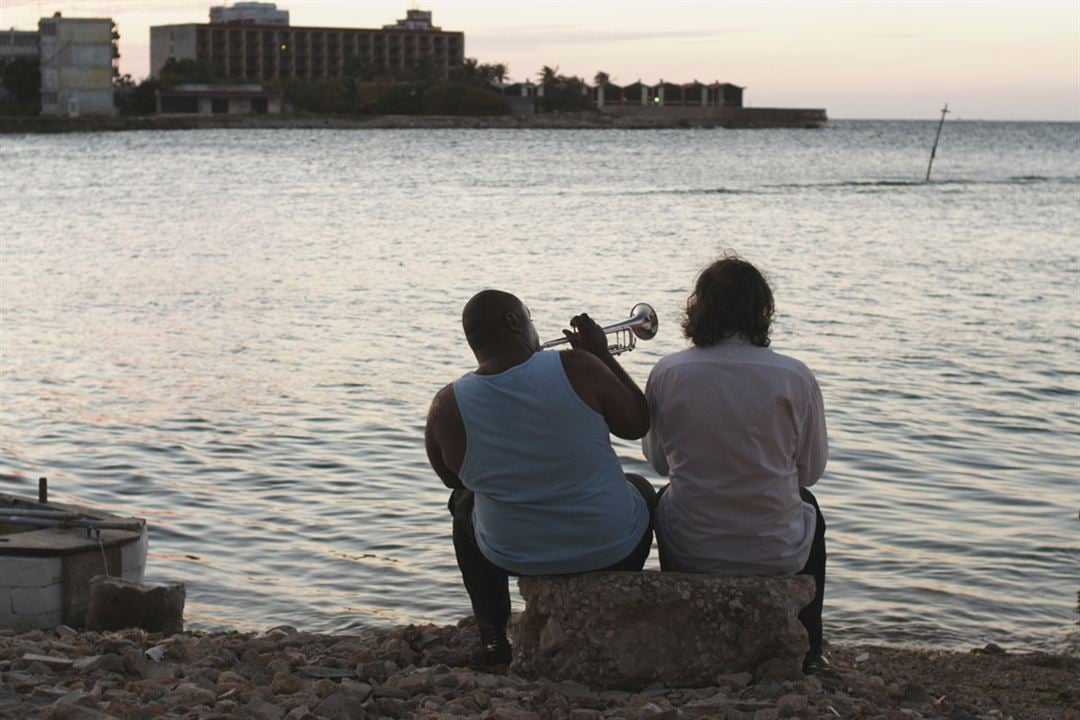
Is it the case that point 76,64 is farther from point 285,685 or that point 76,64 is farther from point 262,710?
point 262,710

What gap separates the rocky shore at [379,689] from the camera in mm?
4355

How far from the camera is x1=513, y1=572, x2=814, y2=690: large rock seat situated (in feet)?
15.4

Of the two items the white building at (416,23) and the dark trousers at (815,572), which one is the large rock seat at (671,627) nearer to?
the dark trousers at (815,572)

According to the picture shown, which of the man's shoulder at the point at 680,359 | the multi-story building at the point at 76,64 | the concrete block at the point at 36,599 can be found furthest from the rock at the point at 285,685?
the multi-story building at the point at 76,64

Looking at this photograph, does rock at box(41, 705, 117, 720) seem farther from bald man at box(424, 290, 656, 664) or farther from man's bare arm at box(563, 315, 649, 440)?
man's bare arm at box(563, 315, 649, 440)

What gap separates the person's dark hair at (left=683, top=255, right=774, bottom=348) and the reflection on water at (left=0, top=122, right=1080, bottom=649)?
3067mm

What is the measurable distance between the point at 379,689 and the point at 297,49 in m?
182

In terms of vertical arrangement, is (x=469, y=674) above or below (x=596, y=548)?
below

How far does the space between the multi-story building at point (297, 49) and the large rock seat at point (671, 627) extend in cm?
16421

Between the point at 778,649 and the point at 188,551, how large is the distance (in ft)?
16.0

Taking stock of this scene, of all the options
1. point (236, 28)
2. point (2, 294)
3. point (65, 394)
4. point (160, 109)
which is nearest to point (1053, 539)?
point (65, 394)

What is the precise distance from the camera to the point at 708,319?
4730mm

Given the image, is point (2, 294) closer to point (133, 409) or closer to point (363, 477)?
point (133, 409)

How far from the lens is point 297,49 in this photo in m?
180
